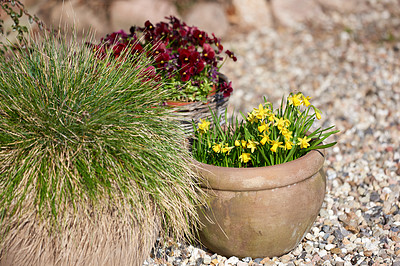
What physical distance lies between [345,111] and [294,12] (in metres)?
2.37

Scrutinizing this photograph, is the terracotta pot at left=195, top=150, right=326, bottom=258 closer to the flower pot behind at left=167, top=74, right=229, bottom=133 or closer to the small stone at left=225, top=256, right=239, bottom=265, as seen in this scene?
the small stone at left=225, top=256, right=239, bottom=265

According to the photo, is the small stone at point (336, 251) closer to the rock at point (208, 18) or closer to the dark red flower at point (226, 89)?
the dark red flower at point (226, 89)

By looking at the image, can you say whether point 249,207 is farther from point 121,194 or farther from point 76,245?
point 76,245

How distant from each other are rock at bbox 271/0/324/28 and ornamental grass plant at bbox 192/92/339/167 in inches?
150

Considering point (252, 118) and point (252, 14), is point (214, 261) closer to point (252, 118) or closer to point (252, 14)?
point (252, 118)

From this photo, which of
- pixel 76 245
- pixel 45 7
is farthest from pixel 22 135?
pixel 45 7

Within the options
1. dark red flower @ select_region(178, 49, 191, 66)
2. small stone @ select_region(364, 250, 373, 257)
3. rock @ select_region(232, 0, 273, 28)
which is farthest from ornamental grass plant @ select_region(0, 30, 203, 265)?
rock @ select_region(232, 0, 273, 28)

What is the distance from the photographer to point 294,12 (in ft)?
20.0

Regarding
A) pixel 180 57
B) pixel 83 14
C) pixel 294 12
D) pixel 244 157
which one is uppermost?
pixel 294 12

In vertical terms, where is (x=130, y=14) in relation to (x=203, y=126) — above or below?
above

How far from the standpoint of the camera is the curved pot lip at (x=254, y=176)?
7.00 feet

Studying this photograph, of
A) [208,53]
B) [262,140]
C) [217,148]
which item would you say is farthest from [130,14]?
[262,140]

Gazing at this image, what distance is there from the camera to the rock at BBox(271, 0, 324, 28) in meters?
6.01

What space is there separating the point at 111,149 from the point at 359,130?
2.48 m
